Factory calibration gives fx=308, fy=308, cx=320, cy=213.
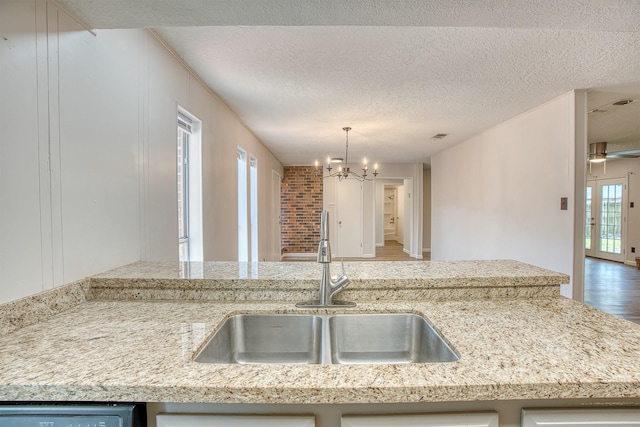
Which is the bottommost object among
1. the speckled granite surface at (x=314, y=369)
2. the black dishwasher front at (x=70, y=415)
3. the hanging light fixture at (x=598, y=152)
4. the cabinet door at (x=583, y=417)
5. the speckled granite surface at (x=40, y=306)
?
the cabinet door at (x=583, y=417)

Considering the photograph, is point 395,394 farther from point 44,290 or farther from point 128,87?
point 128,87

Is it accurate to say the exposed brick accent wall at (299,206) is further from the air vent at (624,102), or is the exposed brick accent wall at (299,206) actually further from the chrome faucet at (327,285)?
the chrome faucet at (327,285)

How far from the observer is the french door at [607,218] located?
6770 millimetres

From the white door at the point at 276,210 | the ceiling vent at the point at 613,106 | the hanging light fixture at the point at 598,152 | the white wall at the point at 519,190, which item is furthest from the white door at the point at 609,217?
the white door at the point at 276,210

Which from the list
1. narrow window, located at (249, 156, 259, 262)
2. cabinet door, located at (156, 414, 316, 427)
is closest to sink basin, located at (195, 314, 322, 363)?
cabinet door, located at (156, 414, 316, 427)

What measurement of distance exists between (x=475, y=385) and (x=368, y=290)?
2.03 feet

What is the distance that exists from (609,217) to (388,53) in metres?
8.05

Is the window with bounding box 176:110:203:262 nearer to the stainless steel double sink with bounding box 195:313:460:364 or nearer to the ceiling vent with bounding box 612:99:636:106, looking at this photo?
the stainless steel double sink with bounding box 195:313:460:364

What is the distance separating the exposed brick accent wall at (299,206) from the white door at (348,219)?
1.67ft

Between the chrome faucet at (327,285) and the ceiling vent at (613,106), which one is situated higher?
the ceiling vent at (613,106)

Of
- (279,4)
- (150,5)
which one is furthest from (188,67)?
(279,4)

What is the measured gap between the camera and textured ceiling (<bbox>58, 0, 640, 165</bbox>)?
1219mm

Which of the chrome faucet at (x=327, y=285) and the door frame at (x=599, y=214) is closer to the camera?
the chrome faucet at (x=327, y=285)

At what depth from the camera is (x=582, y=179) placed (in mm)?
2900
